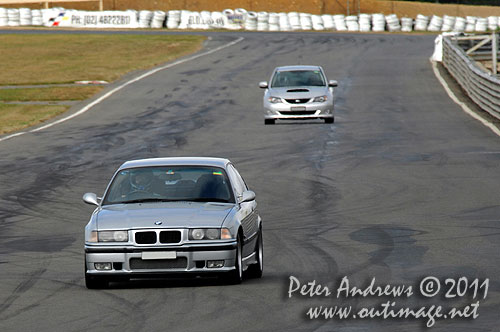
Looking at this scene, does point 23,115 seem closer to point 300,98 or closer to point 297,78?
point 297,78

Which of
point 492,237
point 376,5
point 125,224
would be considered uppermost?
point 125,224

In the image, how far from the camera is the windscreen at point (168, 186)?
37.6ft

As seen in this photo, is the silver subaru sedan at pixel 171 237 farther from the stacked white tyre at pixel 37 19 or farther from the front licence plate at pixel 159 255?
the stacked white tyre at pixel 37 19

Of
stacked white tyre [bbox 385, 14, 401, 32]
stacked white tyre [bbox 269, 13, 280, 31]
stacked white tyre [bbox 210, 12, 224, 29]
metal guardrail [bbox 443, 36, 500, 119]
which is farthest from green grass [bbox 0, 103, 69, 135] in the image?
stacked white tyre [bbox 385, 14, 401, 32]

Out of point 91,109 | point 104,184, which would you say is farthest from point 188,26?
point 104,184

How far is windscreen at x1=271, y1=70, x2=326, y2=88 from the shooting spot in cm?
3209

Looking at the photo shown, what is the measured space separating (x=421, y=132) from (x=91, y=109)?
43.0ft

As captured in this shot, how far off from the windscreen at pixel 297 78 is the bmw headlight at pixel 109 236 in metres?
21.8

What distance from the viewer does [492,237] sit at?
45.8ft

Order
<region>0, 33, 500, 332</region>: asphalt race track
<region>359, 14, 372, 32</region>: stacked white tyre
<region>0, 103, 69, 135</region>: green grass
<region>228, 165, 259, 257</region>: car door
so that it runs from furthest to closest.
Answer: <region>359, 14, 372, 32</region>: stacked white tyre < <region>0, 103, 69, 135</region>: green grass < <region>228, 165, 259, 257</region>: car door < <region>0, 33, 500, 332</region>: asphalt race track

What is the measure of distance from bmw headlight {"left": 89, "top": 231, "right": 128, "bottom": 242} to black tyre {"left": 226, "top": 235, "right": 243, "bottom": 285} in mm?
1083

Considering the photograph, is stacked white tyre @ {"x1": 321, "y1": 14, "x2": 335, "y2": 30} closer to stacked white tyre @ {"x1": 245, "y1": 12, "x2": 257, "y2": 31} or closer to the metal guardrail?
stacked white tyre @ {"x1": 245, "y1": 12, "x2": 257, "y2": 31}

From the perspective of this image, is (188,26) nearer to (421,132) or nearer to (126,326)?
(421,132)

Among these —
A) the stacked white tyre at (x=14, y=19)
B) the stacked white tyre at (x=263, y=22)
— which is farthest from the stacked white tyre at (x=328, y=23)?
the stacked white tyre at (x=14, y=19)
